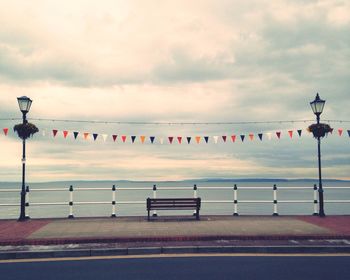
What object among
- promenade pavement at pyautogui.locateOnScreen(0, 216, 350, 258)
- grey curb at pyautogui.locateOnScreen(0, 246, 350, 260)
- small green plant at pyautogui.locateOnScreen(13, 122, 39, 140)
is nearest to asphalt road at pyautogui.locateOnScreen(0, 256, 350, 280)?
grey curb at pyautogui.locateOnScreen(0, 246, 350, 260)

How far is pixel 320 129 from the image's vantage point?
17641 millimetres

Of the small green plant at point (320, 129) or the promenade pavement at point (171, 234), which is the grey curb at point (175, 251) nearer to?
the promenade pavement at point (171, 234)

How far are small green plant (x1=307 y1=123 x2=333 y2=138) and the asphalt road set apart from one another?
9.33 meters

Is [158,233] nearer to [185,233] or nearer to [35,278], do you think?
[185,233]

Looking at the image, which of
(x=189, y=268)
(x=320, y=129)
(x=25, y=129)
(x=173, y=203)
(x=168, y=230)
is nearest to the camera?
(x=189, y=268)

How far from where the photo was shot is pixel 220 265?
8.29m

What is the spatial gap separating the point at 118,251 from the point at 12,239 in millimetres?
3154

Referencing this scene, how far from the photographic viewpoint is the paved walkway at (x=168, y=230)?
414 inches

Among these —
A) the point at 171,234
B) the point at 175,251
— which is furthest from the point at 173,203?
the point at 175,251

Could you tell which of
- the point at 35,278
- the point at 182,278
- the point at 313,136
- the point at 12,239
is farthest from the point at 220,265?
the point at 313,136

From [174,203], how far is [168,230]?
10.7ft

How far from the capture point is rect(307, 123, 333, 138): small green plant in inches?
694

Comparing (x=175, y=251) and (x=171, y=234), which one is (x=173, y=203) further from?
(x=175, y=251)

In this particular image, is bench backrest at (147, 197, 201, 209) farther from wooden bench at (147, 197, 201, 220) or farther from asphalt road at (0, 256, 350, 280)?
asphalt road at (0, 256, 350, 280)
